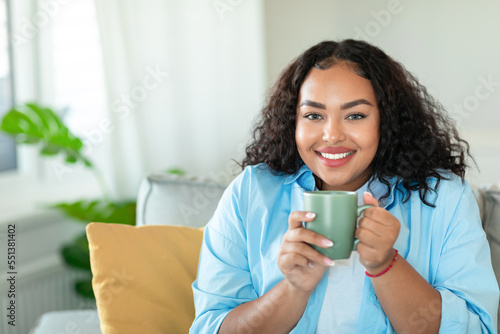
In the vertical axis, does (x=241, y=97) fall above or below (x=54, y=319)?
above

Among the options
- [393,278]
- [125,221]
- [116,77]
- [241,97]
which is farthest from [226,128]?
Answer: [393,278]

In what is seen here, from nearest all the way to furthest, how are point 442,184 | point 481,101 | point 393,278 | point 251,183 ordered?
1. point 393,278
2. point 442,184
3. point 251,183
4. point 481,101

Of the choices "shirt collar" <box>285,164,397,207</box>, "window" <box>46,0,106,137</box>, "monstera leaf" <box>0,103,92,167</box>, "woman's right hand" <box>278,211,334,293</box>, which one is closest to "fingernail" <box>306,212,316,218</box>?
"woman's right hand" <box>278,211,334,293</box>

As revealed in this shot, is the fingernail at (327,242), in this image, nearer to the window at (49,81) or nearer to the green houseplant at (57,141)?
the green houseplant at (57,141)

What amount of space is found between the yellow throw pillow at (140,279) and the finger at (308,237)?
549 mm

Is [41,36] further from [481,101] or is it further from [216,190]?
[481,101]

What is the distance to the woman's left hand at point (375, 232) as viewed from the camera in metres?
1.00

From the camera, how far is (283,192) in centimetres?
141

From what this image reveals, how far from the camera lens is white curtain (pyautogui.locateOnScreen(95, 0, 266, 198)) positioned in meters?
2.59

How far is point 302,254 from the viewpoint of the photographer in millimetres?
1029

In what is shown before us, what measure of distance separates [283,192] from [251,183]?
8 cm

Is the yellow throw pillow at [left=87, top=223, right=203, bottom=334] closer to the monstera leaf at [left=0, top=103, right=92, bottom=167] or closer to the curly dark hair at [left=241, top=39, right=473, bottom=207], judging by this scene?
the curly dark hair at [left=241, top=39, right=473, bottom=207]

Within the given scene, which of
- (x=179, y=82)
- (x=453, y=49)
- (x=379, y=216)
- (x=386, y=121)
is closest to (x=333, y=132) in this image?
(x=386, y=121)

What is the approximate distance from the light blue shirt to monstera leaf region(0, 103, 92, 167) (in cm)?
112
